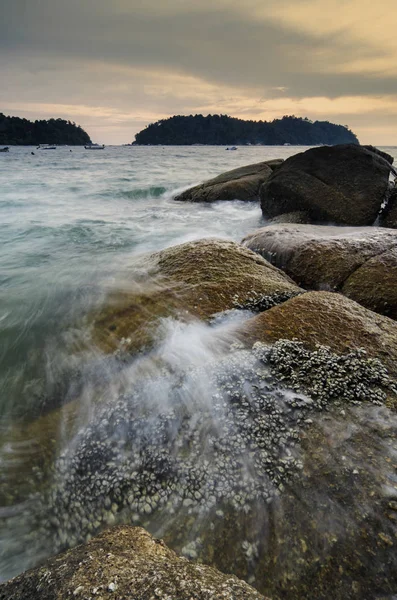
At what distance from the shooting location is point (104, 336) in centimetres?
500

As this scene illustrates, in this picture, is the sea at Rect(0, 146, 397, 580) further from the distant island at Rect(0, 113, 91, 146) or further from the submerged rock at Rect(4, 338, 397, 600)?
the distant island at Rect(0, 113, 91, 146)

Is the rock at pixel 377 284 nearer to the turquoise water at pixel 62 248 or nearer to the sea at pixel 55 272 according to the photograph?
the sea at pixel 55 272

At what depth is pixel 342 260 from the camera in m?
6.42

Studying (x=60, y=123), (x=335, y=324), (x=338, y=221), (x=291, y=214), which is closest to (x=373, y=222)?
(x=338, y=221)

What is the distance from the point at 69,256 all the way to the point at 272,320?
25.8 ft

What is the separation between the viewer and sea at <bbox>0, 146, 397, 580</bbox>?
3791 millimetres

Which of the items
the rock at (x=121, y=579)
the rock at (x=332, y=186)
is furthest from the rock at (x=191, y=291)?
the rock at (x=332, y=186)

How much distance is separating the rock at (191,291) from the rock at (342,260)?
859 millimetres

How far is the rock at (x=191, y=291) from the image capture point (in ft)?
16.3

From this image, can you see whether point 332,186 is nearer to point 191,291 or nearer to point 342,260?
point 342,260

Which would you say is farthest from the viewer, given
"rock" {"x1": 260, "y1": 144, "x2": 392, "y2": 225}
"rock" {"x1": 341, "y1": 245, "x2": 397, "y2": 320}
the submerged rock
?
"rock" {"x1": 260, "y1": 144, "x2": 392, "y2": 225}

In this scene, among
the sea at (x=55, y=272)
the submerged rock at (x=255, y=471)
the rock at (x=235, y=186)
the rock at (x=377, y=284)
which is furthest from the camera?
the rock at (x=235, y=186)

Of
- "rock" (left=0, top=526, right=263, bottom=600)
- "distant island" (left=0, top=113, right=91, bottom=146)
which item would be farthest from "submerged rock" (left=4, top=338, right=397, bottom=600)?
"distant island" (left=0, top=113, right=91, bottom=146)

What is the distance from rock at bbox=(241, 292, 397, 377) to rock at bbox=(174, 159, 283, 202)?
13.0m
